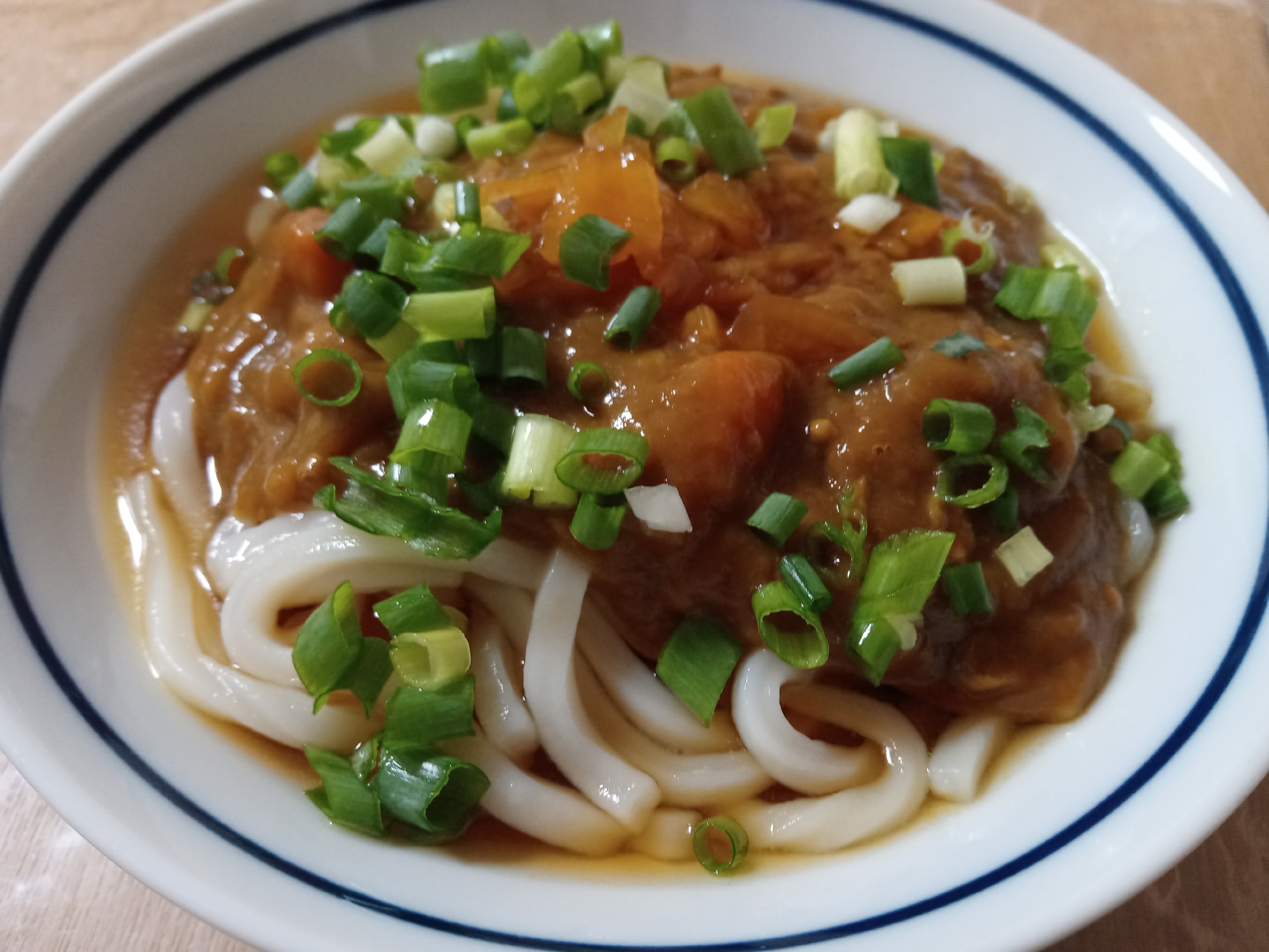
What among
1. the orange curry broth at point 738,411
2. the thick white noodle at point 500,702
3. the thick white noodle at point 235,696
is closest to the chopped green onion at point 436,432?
the orange curry broth at point 738,411

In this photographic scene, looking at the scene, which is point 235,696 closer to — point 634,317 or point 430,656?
point 430,656

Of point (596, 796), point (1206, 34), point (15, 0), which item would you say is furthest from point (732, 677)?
→ point (15, 0)

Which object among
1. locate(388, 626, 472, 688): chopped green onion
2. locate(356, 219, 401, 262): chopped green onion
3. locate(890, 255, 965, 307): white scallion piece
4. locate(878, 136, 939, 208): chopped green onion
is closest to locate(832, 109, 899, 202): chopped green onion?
locate(878, 136, 939, 208): chopped green onion

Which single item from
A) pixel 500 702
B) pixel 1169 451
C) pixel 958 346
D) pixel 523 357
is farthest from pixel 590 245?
pixel 1169 451

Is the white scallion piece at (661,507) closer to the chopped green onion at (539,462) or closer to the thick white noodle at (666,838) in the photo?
the chopped green onion at (539,462)

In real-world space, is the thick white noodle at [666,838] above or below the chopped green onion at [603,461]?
below

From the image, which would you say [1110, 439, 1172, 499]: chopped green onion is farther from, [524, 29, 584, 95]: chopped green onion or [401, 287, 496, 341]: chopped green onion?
[524, 29, 584, 95]: chopped green onion

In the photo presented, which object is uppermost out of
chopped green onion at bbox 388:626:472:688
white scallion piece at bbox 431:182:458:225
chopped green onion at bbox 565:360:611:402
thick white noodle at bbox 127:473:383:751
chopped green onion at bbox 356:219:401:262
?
white scallion piece at bbox 431:182:458:225
